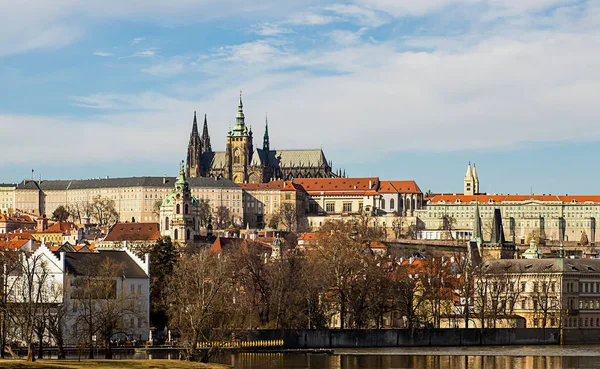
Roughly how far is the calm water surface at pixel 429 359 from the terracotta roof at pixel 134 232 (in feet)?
259

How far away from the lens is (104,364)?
5381 centimetres

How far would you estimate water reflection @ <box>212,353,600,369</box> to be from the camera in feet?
215

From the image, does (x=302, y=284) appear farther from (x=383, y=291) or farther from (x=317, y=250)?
(x=317, y=250)

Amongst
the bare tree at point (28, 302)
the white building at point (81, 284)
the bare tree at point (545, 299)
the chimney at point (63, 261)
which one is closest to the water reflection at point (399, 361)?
the white building at point (81, 284)

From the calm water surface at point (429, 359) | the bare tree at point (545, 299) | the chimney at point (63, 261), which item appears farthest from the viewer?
the bare tree at point (545, 299)

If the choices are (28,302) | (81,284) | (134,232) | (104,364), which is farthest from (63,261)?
(134,232)

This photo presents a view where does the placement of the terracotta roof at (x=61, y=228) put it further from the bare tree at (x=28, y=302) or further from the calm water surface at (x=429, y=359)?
the bare tree at (x=28, y=302)

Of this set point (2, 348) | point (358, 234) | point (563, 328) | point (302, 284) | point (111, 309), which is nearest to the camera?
point (2, 348)

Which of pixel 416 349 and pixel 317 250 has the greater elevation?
pixel 317 250

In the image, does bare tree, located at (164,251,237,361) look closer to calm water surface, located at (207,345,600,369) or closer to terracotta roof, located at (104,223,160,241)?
calm water surface, located at (207,345,600,369)

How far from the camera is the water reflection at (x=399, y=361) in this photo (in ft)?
215

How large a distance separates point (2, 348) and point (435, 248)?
135556mm

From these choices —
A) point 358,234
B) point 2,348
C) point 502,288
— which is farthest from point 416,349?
point 358,234

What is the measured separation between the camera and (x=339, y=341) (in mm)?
79875
